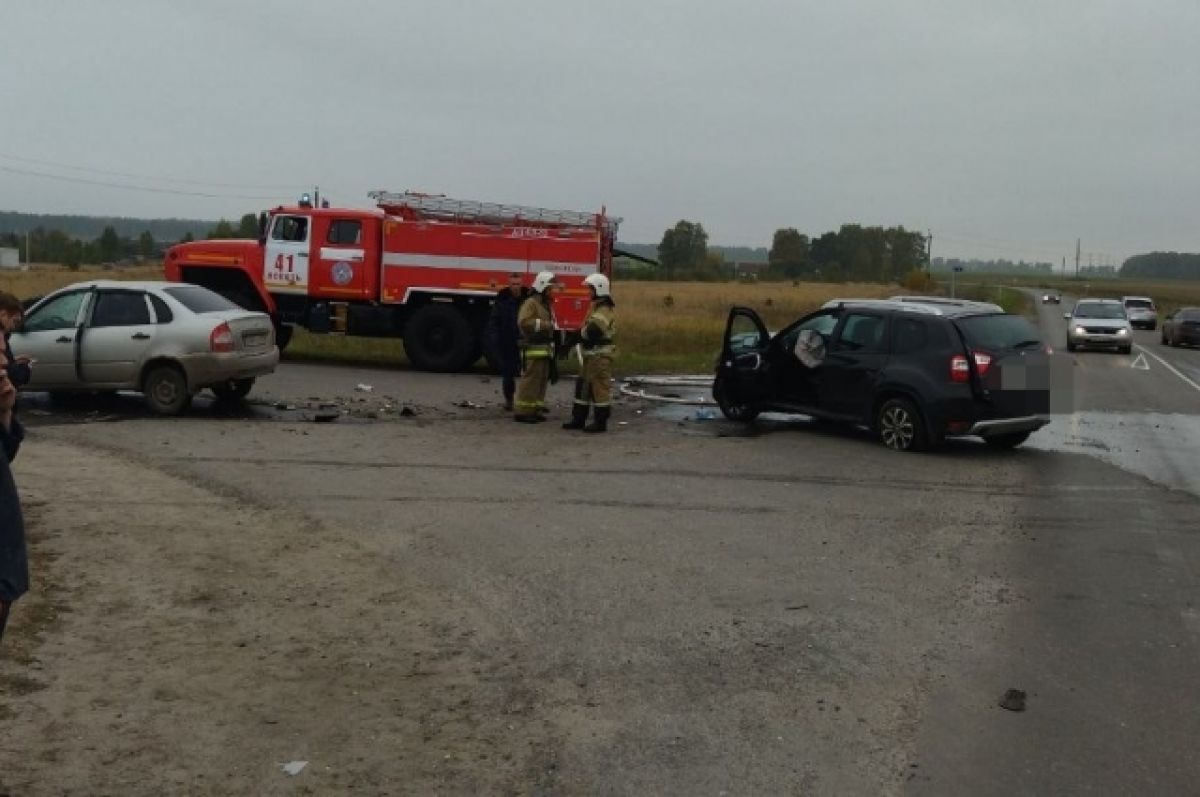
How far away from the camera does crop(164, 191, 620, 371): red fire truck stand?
20844mm

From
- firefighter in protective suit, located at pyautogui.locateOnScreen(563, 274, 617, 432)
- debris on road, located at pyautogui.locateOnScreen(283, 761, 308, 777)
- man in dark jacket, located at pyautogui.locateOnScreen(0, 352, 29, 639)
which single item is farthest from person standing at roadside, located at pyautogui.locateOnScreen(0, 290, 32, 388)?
firefighter in protective suit, located at pyautogui.locateOnScreen(563, 274, 617, 432)

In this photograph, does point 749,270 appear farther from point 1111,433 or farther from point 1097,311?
point 1111,433

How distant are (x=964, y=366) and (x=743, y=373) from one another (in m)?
2.90

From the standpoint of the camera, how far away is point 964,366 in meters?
12.2

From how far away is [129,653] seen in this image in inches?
224

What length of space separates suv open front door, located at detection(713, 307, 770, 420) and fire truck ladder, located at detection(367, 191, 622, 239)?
7206 millimetres

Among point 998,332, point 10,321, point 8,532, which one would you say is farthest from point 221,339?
point 8,532

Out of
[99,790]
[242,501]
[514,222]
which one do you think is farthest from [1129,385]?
[99,790]

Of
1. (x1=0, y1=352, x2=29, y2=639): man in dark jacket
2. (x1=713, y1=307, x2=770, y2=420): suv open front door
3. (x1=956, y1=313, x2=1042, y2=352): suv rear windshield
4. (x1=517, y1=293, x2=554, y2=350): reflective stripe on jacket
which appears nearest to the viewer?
(x1=0, y1=352, x2=29, y2=639): man in dark jacket

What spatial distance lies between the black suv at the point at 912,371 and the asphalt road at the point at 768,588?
0.42 metres

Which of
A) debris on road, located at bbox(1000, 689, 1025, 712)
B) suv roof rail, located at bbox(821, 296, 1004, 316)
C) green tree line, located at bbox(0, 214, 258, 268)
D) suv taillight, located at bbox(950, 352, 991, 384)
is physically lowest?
debris on road, located at bbox(1000, 689, 1025, 712)

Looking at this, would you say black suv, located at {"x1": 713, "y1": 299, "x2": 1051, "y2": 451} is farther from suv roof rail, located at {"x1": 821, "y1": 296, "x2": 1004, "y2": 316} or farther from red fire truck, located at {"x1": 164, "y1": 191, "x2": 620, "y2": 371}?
red fire truck, located at {"x1": 164, "y1": 191, "x2": 620, "y2": 371}

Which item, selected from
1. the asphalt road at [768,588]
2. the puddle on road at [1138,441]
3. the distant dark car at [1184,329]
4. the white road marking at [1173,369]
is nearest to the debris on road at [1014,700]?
the asphalt road at [768,588]

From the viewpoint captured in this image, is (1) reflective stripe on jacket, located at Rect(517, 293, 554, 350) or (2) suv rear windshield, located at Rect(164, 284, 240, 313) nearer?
(2) suv rear windshield, located at Rect(164, 284, 240, 313)
